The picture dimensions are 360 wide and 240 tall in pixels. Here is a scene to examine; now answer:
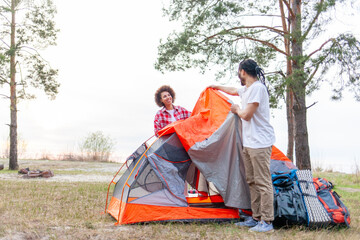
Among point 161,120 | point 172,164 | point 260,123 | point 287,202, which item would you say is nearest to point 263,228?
point 287,202

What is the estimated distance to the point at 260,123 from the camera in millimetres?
3574

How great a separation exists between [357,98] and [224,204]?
7270 mm

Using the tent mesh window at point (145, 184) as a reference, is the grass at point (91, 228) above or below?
below

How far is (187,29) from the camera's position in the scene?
1012cm

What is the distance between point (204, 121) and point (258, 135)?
1050mm

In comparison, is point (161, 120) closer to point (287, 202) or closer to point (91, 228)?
point (91, 228)

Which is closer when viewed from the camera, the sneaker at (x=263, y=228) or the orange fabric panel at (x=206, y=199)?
the sneaker at (x=263, y=228)

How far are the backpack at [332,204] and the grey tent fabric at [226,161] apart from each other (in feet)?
A: 2.82

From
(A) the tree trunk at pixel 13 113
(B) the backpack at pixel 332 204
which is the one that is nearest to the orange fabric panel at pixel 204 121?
(B) the backpack at pixel 332 204

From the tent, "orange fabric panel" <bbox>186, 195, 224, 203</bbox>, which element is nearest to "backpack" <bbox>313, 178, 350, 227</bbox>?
the tent

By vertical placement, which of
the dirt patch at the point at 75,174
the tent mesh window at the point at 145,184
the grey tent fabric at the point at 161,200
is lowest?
the dirt patch at the point at 75,174

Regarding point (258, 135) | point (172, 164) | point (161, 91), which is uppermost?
point (161, 91)

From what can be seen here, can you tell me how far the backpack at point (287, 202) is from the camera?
12.5 ft

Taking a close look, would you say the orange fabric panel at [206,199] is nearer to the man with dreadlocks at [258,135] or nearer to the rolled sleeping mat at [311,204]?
the man with dreadlocks at [258,135]
